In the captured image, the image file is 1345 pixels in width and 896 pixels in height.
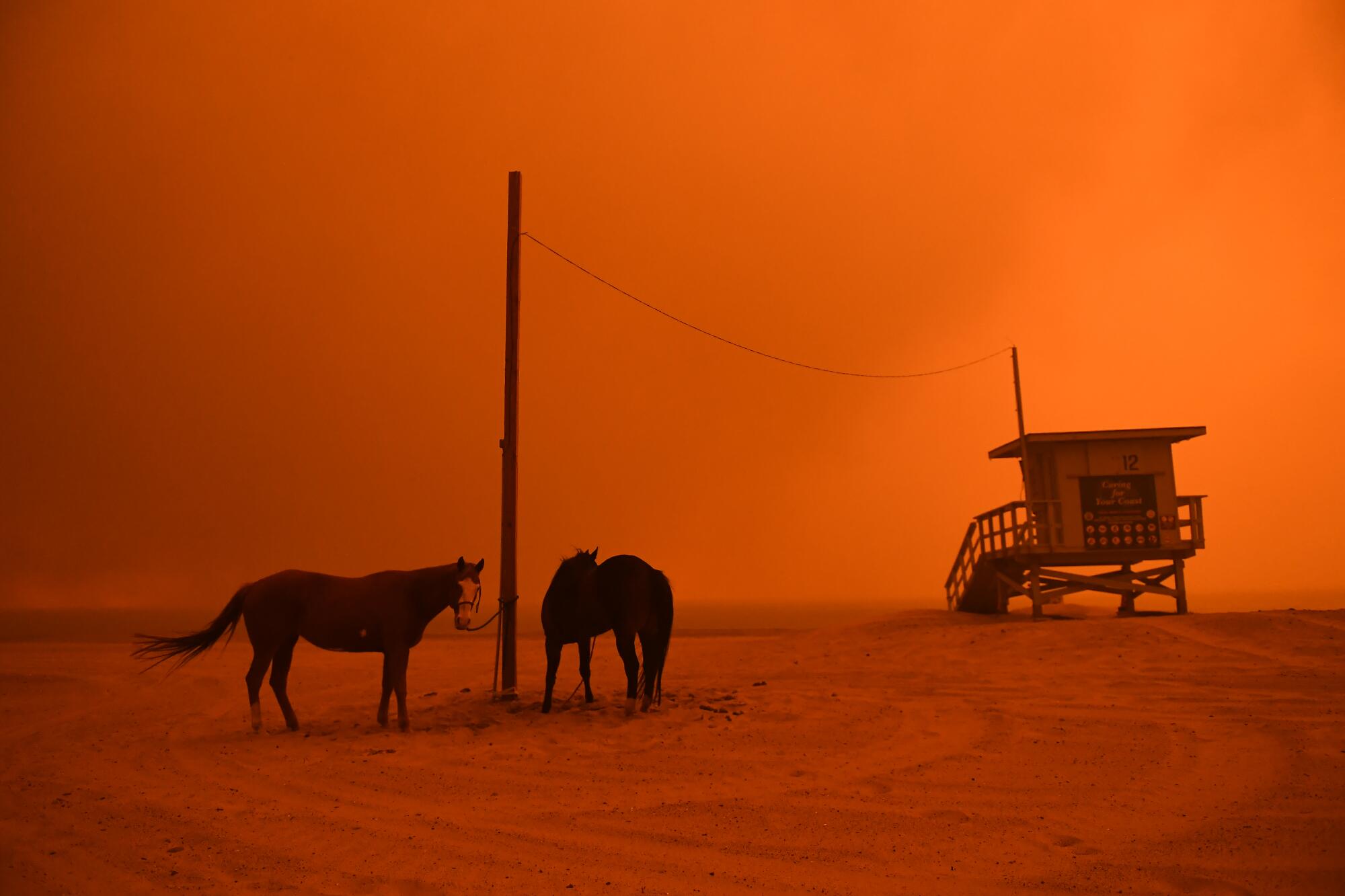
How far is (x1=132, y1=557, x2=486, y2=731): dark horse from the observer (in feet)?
29.1

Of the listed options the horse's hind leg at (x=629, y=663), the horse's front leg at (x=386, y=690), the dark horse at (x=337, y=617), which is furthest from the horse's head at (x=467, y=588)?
the horse's hind leg at (x=629, y=663)

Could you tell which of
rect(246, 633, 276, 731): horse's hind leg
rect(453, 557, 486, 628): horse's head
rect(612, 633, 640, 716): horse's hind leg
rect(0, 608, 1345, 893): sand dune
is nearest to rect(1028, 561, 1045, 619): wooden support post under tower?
rect(0, 608, 1345, 893): sand dune

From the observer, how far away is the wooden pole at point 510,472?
1102cm

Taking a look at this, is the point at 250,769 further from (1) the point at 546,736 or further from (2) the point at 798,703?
(2) the point at 798,703

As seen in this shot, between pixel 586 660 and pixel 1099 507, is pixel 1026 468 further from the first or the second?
pixel 586 660

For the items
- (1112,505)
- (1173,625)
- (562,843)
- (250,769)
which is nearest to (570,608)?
(250,769)

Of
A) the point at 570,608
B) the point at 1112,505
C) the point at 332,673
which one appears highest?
the point at 1112,505

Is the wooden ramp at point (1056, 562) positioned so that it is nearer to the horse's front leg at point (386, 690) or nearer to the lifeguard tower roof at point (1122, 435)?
the lifeguard tower roof at point (1122, 435)

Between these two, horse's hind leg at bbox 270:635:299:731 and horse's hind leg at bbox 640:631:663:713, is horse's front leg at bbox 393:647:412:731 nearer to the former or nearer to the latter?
horse's hind leg at bbox 270:635:299:731

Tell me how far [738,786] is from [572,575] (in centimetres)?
444

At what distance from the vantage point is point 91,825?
5527 mm

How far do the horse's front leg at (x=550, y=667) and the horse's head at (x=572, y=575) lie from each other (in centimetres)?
57

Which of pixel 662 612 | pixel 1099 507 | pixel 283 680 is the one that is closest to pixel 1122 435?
pixel 1099 507

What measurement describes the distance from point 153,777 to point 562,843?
4.19 m
